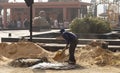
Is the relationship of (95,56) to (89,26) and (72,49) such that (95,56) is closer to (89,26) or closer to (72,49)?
(72,49)

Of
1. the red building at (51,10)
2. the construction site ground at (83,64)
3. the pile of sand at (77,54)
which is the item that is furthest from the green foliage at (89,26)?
the red building at (51,10)

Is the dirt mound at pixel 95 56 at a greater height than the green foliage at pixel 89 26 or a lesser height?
lesser

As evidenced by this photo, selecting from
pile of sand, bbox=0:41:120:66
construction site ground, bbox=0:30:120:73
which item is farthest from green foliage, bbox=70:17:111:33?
construction site ground, bbox=0:30:120:73

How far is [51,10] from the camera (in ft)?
151

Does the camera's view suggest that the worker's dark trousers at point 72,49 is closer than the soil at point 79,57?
No

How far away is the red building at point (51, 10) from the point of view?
148 ft

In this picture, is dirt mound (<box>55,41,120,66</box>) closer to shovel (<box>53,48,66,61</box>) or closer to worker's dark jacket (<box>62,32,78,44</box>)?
shovel (<box>53,48,66,61</box>)

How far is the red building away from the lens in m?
45.2

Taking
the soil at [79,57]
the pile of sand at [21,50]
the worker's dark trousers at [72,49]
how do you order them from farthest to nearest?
the pile of sand at [21,50] < the worker's dark trousers at [72,49] < the soil at [79,57]

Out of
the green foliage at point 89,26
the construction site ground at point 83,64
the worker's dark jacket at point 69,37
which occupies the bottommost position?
the construction site ground at point 83,64

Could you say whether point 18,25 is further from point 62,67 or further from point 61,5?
point 62,67

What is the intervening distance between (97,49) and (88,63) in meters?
1.03

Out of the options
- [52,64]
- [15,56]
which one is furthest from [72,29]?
[52,64]

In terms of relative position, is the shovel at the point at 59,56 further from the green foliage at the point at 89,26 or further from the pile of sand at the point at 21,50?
the green foliage at the point at 89,26
